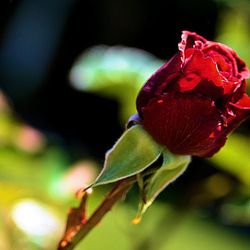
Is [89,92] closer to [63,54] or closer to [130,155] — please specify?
[130,155]

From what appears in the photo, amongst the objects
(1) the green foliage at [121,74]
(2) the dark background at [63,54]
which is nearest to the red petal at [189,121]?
(1) the green foliage at [121,74]

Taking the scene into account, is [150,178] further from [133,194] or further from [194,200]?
[133,194]

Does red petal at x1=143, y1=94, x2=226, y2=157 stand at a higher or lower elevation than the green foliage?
higher

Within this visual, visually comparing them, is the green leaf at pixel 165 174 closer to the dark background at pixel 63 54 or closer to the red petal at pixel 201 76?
the red petal at pixel 201 76

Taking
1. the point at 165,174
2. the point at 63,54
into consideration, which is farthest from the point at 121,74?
the point at 63,54

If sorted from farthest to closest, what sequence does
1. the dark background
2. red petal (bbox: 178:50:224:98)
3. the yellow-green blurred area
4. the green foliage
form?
the dark background → the yellow-green blurred area → the green foliage → red petal (bbox: 178:50:224:98)

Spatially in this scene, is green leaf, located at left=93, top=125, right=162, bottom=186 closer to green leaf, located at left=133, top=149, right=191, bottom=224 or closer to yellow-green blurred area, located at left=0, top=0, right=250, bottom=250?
green leaf, located at left=133, top=149, right=191, bottom=224

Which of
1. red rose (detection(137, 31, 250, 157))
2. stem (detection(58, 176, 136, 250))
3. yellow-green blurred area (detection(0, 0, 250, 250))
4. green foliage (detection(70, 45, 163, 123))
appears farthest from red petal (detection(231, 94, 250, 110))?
yellow-green blurred area (detection(0, 0, 250, 250))

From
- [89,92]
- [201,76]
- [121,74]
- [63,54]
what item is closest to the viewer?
[201,76]
